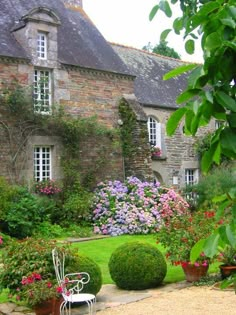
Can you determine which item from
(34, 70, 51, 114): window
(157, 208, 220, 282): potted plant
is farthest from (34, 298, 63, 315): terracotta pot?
(34, 70, 51, 114): window

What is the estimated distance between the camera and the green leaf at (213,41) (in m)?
1.20

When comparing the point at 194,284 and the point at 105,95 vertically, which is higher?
the point at 105,95

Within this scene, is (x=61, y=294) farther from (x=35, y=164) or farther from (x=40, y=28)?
(x=40, y=28)

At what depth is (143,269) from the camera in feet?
26.6

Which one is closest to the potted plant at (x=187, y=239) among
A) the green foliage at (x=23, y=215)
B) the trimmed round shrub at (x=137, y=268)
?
the trimmed round shrub at (x=137, y=268)

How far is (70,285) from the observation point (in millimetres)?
6559

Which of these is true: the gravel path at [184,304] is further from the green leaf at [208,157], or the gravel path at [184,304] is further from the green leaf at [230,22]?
the green leaf at [230,22]

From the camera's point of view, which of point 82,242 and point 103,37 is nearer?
point 82,242

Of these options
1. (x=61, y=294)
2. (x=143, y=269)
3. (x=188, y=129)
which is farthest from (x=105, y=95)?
(x=188, y=129)

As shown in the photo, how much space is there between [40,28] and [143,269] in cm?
1169

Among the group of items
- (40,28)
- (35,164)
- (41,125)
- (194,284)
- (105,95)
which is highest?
(40,28)

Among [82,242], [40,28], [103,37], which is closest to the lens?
[82,242]

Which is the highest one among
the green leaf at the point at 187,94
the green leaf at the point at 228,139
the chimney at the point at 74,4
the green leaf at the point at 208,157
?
the chimney at the point at 74,4

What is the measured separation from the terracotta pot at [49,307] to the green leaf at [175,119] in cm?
548
